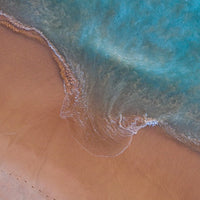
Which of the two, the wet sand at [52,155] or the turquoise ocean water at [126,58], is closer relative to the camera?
the wet sand at [52,155]

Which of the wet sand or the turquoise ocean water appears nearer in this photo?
the wet sand

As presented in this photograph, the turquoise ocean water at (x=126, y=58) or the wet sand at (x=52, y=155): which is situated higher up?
the turquoise ocean water at (x=126, y=58)

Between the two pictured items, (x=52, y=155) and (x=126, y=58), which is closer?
(x=52, y=155)

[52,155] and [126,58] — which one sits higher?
[126,58]

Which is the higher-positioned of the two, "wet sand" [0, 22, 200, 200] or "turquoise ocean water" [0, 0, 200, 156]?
"turquoise ocean water" [0, 0, 200, 156]

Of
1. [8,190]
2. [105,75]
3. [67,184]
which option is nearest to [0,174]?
[8,190]
